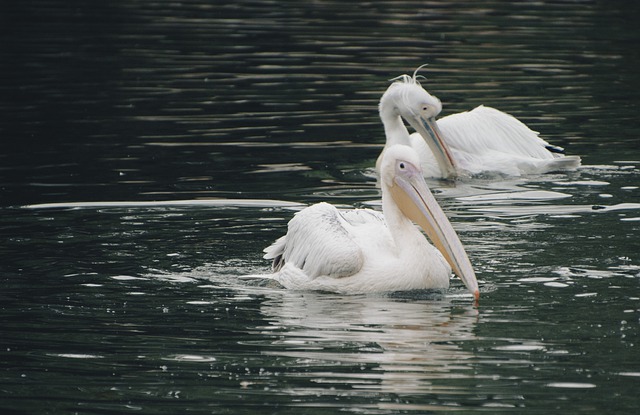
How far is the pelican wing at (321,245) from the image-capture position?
7305 mm

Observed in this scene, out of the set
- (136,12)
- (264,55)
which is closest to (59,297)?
(264,55)

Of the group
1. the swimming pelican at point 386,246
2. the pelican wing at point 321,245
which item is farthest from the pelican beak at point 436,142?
the swimming pelican at point 386,246

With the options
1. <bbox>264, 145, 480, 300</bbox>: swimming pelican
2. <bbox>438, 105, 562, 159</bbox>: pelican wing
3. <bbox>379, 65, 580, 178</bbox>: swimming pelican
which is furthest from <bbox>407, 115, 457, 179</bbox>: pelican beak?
<bbox>264, 145, 480, 300</bbox>: swimming pelican

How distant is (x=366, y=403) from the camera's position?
5293mm

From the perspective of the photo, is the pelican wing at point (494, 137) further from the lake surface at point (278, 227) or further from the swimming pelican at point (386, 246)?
the swimming pelican at point (386, 246)

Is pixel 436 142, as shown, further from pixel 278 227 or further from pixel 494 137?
pixel 278 227

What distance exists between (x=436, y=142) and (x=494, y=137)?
1.80 feet

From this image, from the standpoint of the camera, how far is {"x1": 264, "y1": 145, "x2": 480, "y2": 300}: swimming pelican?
284 inches

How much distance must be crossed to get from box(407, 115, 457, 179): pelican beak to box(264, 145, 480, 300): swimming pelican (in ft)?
12.0

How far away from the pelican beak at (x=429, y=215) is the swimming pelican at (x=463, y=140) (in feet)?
12.9

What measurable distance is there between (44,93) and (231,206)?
6.24m

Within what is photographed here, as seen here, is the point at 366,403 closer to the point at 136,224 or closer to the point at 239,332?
the point at 239,332

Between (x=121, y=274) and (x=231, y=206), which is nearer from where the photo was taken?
(x=121, y=274)

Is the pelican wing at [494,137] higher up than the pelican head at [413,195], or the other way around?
the pelican head at [413,195]
